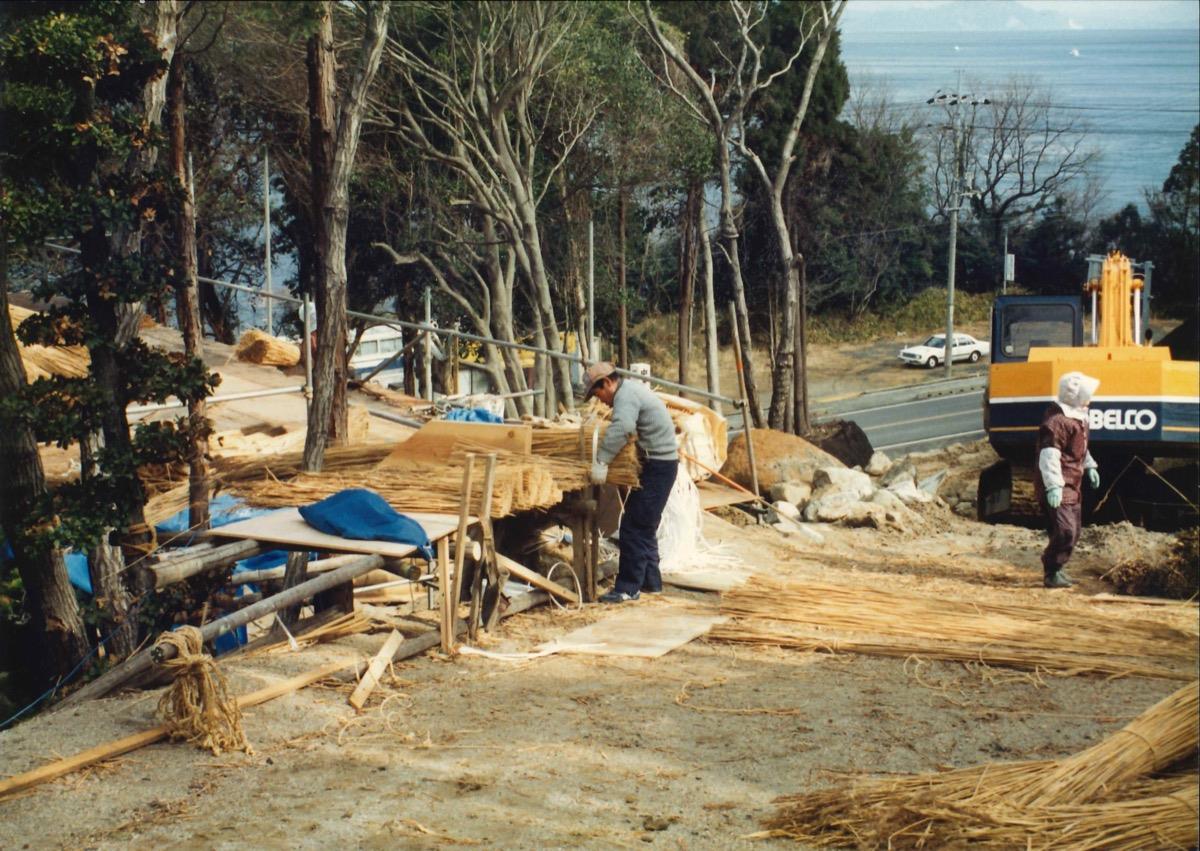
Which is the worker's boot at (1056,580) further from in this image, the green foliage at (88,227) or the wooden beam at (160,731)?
the green foliage at (88,227)

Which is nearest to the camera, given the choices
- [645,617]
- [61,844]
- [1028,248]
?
[61,844]

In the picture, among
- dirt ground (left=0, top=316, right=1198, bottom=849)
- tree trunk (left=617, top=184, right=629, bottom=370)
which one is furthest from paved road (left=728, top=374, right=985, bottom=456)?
dirt ground (left=0, top=316, right=1198, bottom=849)

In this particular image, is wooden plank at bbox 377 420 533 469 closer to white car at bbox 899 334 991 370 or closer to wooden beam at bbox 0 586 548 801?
wooden beam at bbox 0 586 548 801

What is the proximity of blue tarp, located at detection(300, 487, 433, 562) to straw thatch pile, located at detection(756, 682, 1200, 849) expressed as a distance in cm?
278

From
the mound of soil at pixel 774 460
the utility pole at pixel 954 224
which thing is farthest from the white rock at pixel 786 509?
the utility pole at pixel 954 224

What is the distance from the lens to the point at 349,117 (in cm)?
932

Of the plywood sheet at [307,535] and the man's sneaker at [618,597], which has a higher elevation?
the plywood sheet at [307,535]

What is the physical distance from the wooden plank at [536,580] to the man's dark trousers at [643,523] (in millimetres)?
396

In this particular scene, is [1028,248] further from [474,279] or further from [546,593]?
[546,593]

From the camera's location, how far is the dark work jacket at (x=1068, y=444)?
31.0ft

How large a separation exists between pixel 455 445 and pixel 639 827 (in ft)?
13.5

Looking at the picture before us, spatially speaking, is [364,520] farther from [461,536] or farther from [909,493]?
[909,493]

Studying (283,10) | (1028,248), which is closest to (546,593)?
(283,10)

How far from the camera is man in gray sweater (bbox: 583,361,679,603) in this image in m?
8.54
